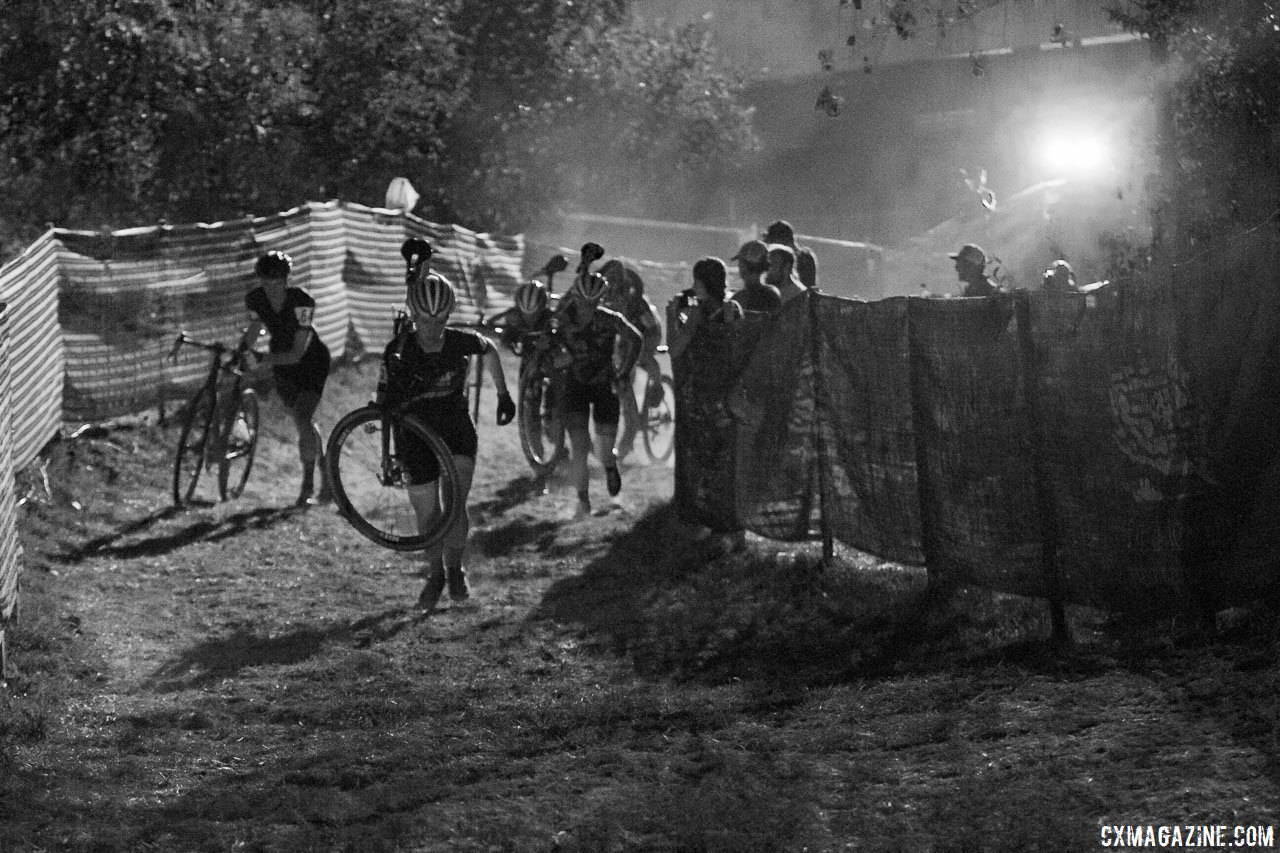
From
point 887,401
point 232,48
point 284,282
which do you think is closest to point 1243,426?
point 887,401

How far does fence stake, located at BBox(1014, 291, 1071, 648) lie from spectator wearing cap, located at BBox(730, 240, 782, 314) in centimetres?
367

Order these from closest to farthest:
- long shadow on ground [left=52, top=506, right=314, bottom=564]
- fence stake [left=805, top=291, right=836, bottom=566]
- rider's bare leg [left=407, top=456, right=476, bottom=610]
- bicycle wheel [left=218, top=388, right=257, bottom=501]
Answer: rider's bare leg [left=407, top=456, right=476, bottom=610] → fence stake [left=805, top=291, right=836, bottom=566] → long shadow on ground [left=52, top=506, right=314, bottom=564] → bicycle wheel [left=218, top=388, right=257, bottom=501]

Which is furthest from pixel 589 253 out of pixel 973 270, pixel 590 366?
pixel 973 270

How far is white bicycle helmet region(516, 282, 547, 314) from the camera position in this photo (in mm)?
14125

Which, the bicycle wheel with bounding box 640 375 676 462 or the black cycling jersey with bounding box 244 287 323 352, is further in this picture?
the bicycle wheel with bounding box 640 375 676 462

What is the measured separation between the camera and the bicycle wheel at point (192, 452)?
1315cm

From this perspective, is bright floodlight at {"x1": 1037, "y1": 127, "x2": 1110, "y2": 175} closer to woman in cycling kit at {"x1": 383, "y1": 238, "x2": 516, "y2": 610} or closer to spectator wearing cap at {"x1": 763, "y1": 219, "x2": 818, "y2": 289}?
spectator wearing cap at {"x1": 763, "y1": 219, "x2": 818, "y2": 289}

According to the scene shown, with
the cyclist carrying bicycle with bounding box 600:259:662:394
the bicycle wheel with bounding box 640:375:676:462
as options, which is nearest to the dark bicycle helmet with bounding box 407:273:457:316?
the cyclist carrying bicycle with bounding box 600:259:662:394

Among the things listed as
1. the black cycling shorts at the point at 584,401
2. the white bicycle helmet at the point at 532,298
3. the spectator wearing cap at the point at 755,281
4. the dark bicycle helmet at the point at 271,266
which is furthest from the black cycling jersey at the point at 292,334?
the spectator wearing cap at the point at 755,281

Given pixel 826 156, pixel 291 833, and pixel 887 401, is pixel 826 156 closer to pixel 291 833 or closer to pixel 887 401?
pixel 887 401

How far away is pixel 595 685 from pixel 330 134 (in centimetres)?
1638

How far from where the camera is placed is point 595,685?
8375mm

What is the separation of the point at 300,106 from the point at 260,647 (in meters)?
14.0

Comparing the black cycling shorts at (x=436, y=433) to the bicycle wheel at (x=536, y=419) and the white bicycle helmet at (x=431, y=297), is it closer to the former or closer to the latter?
the white bicycle helmet at (x=431, y=297)
